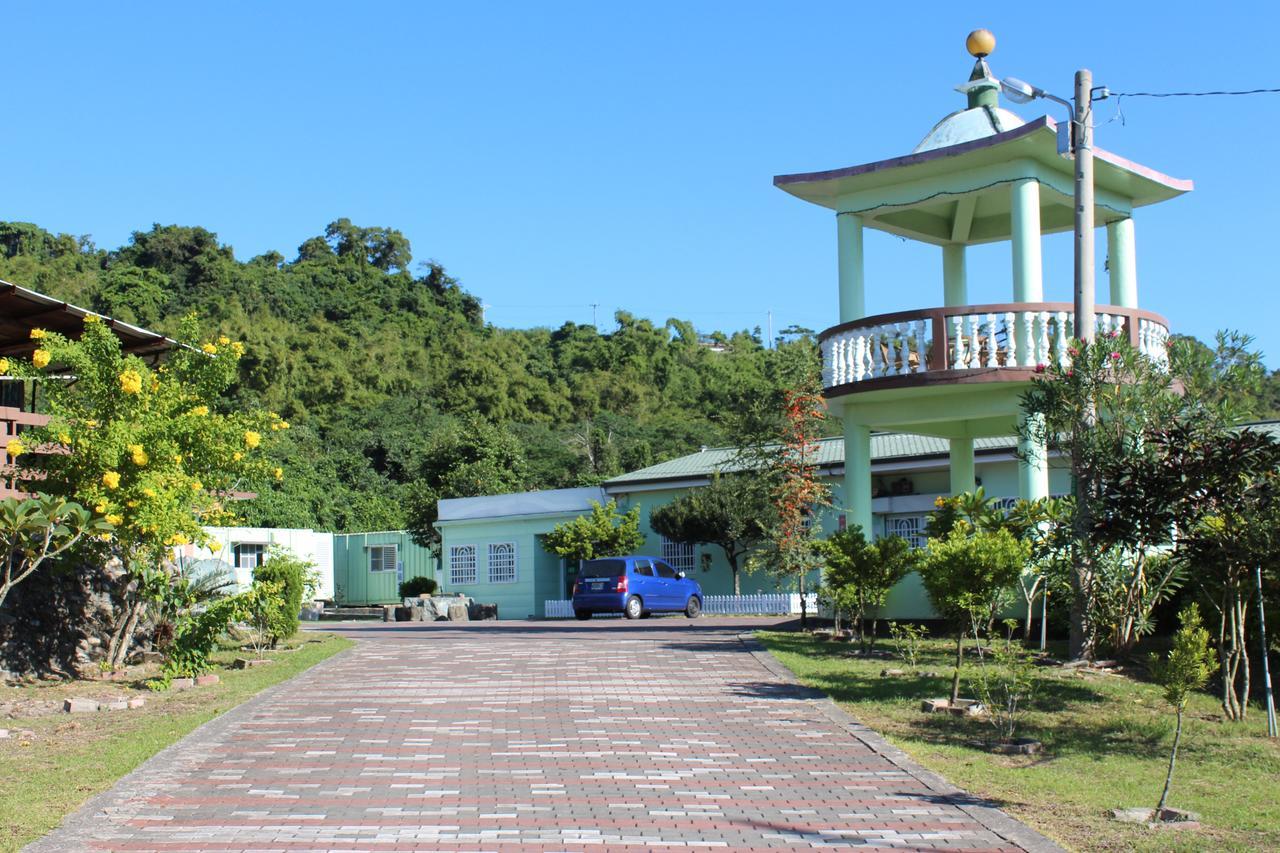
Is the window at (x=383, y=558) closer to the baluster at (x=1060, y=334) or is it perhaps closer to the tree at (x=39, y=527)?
the tree at (x=39, y=527)

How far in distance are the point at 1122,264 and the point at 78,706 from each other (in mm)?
14207

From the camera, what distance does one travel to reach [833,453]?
94.9ft

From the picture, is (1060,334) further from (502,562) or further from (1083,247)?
(502,562)

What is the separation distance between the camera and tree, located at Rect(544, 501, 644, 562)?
1252 inches

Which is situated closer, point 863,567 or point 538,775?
point 538,775

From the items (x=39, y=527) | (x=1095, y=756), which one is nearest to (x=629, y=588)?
(x=39, y=527)

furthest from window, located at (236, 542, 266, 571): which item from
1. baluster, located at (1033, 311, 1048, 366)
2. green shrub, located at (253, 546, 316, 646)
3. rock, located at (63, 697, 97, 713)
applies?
baluster, located at (1033, 311, 1048, 366)

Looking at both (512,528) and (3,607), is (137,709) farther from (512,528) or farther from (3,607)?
(512,528)

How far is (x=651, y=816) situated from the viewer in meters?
7.93

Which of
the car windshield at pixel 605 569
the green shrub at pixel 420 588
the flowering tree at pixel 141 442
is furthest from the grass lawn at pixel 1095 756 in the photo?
the green shrub at pixel 420 588

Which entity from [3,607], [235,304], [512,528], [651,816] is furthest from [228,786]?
[235,304]

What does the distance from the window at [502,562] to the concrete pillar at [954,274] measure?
18.4 meters

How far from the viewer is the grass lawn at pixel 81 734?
8.15 metres

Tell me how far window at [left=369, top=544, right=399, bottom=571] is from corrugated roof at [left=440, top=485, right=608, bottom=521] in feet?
22.4
